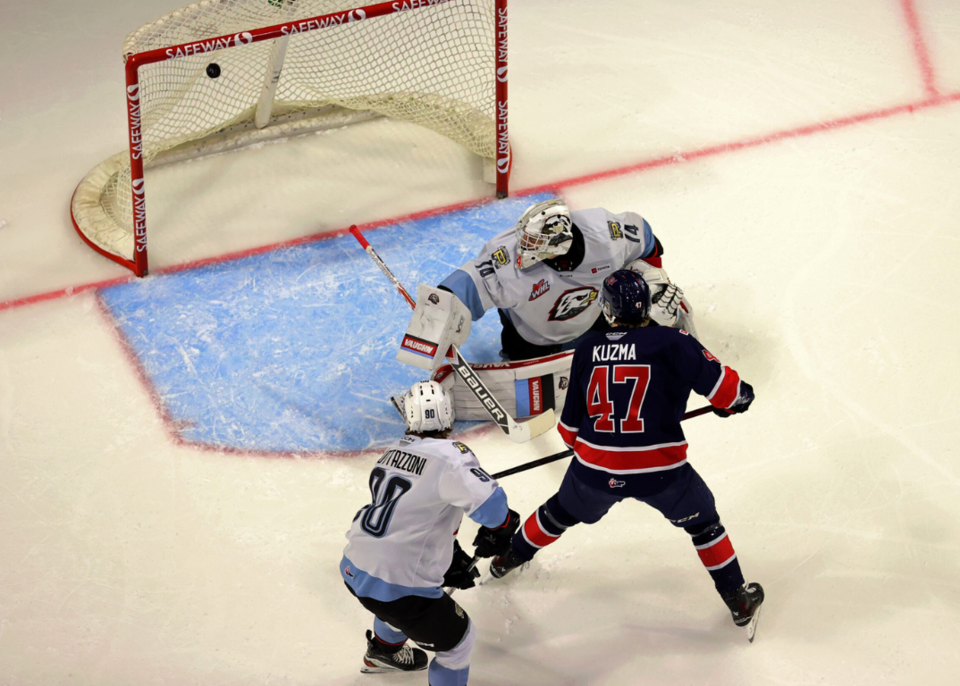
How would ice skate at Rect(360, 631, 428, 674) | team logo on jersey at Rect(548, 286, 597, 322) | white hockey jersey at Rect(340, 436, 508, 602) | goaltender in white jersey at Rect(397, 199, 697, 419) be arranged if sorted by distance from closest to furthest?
1. white hockey jersey at Rect(340, 436, 508, 602)
2. ice skate at Rect(360, 631, 428, 674)
3. goaltender in white jersey at Rect(397, 199, 697, 419)
4. team logo on jersey at Rect(548, 286, 597, 322)

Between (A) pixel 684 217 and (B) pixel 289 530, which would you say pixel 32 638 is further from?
(A) pixel 684 217

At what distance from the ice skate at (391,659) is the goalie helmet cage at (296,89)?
221 cm

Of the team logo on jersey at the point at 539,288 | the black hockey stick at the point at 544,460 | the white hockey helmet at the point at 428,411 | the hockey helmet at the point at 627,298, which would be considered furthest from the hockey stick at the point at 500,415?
the white hockey helmet at the point at 428,411

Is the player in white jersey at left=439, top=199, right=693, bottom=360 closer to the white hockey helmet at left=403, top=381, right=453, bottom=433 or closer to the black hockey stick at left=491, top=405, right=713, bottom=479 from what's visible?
the black hockey stick at left=491, top=405, right=713, bottom=479

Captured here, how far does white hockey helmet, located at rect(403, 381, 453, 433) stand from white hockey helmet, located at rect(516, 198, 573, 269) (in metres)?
0.89

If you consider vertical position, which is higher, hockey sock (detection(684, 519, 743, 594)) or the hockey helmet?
the hockey helmet

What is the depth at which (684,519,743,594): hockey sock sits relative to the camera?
328 cm

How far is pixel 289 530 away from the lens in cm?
379

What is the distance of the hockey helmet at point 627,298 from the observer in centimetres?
316

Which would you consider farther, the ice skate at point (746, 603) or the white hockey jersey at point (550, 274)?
the white hockey jersey at point (550, 274)

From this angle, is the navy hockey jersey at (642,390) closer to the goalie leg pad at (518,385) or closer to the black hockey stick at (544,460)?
the black hockey stick at (544,460)

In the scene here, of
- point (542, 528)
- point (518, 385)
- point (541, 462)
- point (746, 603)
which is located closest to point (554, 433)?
point (518, 385)

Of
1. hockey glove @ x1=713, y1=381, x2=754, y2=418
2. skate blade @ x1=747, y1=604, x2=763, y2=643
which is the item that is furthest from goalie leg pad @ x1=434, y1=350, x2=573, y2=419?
skate blade @ x1=747, y1=604, x2=763, y2=643

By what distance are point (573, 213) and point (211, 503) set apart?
1606 mm
